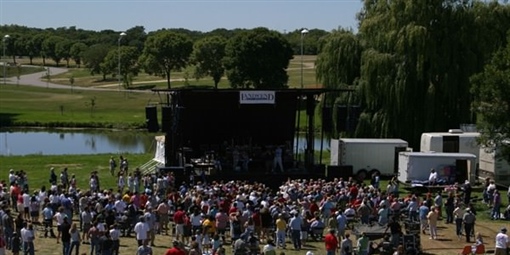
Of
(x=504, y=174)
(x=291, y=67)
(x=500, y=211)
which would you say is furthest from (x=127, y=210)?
(x=291, y=67)

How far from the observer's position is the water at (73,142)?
60528mm

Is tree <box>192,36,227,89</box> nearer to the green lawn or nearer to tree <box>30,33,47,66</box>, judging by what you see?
the green lawn

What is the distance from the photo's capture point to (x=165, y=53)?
113312 mm

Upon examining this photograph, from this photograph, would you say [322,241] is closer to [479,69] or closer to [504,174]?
[504,174]

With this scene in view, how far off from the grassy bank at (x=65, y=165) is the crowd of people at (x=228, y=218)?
971 centimetres

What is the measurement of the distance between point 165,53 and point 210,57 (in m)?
8.37

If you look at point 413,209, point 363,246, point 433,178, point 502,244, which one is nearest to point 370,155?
point 433,178

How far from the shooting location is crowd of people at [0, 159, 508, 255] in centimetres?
2064

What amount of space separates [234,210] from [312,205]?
94.8 inches

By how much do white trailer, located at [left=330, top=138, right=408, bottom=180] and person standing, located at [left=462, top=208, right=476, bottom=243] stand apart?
12.8m

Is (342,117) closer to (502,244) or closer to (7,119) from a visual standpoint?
(502,244)

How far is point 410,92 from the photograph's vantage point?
41.4 m

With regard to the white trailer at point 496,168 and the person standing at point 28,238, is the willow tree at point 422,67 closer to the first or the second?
the white trailer at point 496,168

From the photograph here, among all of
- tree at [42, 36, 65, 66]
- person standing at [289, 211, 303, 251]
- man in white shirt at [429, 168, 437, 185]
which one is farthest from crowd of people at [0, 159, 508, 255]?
tree at [42, 36, 65, 66]
